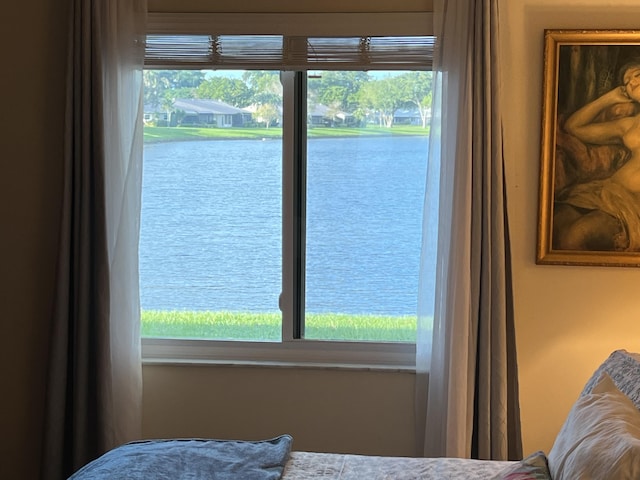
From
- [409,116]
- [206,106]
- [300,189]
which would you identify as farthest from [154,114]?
[409,116]

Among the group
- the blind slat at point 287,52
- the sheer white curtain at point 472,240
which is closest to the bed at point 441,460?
the sheer white curtain at point 472,240

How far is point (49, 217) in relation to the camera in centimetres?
312

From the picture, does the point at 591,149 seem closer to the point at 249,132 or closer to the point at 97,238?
the point at 249,132

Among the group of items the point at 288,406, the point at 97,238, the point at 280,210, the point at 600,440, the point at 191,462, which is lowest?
the point at 288,406

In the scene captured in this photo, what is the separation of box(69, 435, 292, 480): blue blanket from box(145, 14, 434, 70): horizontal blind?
1.57 meters

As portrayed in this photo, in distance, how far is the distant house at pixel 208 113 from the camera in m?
3.16

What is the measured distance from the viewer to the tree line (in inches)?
120

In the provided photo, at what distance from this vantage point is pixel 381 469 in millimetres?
2145

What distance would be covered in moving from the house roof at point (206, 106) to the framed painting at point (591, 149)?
4.35 ft

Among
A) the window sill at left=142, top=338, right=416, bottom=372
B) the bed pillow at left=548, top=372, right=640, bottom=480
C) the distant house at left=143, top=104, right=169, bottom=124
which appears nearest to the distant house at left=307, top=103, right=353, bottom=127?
the distant house at left=143, top=104, right=169, bottom=124

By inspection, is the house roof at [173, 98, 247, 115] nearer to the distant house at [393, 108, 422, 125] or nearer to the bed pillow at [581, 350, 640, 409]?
the distant house at [393, 108, 422, 125]

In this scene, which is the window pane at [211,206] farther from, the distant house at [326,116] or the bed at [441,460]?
the bed at [441,460]

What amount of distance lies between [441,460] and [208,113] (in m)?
1.78

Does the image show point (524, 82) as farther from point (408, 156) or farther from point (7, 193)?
point (7, 193)
